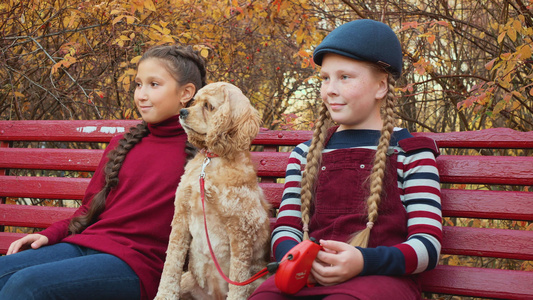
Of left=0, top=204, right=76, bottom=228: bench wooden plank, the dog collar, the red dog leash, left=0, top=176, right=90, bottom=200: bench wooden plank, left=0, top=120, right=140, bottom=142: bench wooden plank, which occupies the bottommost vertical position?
left=0, top=204, right=76, bottom=228: bench wooden plank

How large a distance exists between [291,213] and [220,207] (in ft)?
1.30

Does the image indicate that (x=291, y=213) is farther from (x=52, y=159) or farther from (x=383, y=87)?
(x=52, y=159)

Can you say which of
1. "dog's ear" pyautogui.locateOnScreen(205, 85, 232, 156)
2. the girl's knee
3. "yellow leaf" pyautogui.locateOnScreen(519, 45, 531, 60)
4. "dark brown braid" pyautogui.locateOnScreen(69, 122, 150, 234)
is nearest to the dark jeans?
the girl's knee

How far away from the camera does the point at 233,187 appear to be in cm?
233

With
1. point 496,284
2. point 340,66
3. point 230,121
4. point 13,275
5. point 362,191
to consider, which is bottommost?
point 13,275

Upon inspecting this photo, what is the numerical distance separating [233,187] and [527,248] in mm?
→ 1417

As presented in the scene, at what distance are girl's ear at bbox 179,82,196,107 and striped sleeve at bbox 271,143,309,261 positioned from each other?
67cm

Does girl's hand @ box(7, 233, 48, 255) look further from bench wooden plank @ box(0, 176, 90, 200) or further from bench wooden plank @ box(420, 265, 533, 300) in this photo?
bench wooden plank @ box(420, 265, 533, 300)

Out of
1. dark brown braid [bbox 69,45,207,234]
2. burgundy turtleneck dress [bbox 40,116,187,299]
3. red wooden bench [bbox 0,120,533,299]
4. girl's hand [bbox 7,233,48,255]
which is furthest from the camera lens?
dark brown braid [bbox 69,45,207,234]

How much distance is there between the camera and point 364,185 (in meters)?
2.33

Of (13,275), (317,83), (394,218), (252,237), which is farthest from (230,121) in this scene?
(317,83)

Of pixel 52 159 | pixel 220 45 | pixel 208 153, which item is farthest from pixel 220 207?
pixel 220 45

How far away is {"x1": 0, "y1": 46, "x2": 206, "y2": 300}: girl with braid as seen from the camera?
2.52 m

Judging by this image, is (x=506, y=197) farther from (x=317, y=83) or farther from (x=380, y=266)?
(x=317, y=83)
